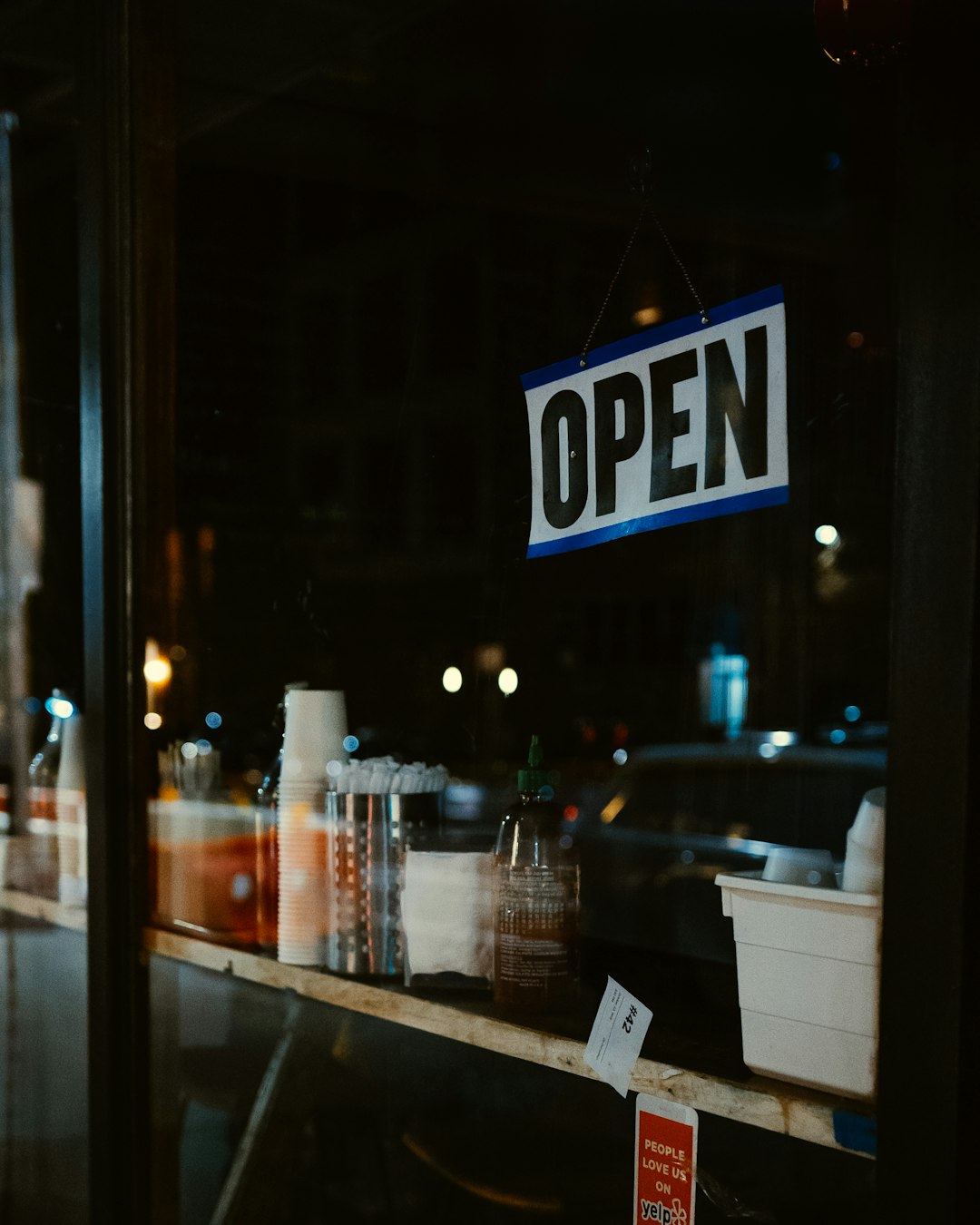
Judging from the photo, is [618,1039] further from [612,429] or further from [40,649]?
[40,649]

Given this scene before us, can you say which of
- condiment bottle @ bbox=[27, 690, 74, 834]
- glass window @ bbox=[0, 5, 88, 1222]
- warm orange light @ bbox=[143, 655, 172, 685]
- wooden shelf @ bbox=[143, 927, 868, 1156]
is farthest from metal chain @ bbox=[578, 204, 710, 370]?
condiment bottle @ bbox=[27, 690, 74, 834]

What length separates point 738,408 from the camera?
96cm

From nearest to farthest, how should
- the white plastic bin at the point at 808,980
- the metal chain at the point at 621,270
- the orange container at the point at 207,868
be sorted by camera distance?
the white plastic bin at the point at 808,980 → the metal chain at the point at 621,270 → the orange container at the point at 207,868

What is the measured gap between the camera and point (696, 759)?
3.93 meters

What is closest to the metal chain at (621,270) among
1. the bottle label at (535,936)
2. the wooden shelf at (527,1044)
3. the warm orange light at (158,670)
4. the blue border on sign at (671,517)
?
the blue border on sign at (671,517)

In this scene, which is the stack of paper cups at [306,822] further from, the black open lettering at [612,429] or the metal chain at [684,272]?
the metal chain at [684,272]

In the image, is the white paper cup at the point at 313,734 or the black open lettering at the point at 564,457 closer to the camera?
the black open lettering at the point at 564,457

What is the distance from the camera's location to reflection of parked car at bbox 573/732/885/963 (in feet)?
6.91

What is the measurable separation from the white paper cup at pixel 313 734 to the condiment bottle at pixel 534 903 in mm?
257

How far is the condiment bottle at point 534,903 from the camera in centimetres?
109

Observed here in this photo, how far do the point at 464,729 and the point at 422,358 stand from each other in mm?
462

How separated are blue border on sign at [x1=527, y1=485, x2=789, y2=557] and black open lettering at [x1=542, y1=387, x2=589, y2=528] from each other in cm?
3

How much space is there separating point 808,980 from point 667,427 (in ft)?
1.47

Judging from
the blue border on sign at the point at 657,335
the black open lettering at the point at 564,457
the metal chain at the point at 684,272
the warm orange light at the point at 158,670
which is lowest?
the warm orange light at the point at 158,670
